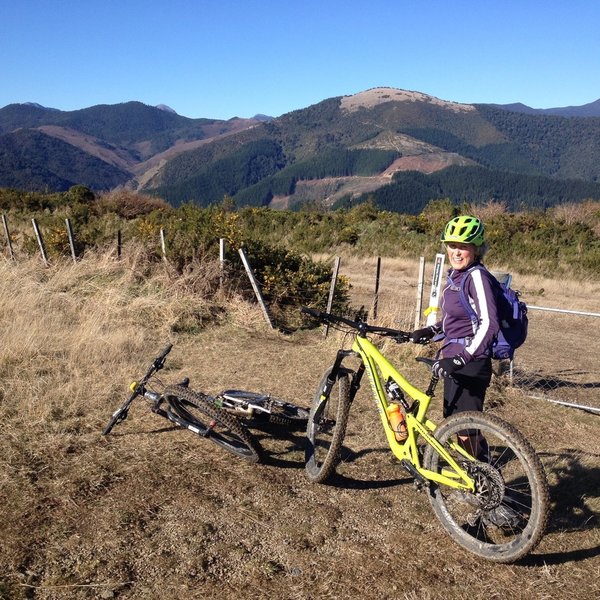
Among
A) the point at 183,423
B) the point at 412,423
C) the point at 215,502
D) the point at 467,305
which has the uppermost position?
the point at 467,305

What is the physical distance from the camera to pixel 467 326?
129 inches

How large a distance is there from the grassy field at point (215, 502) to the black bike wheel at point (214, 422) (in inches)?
5.3

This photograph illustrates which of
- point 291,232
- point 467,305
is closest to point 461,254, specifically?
point 467,305

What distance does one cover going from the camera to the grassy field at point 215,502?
111 inches

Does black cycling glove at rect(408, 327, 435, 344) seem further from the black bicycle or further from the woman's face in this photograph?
the black bicycle

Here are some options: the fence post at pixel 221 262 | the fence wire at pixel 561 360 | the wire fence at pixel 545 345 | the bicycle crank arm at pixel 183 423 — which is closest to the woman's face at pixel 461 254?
the bicycle crank arm at pixel 183 423

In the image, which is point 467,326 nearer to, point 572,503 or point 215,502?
point 572,503

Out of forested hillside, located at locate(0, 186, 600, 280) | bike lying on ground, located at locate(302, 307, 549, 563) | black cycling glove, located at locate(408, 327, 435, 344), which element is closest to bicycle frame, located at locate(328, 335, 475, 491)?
bike lying on ground, located at locate(302, 307, 549, 563)

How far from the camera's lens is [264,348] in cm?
748

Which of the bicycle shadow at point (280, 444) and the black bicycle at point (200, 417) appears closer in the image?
the black bicycle at point (200, 417)

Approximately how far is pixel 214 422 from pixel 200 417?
2.46 ft

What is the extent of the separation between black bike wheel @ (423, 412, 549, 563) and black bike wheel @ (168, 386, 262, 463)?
1.33 metres

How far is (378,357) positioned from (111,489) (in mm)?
2042

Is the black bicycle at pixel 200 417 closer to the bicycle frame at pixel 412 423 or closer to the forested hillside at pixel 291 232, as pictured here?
the bicycle frame at pixel 412 423
